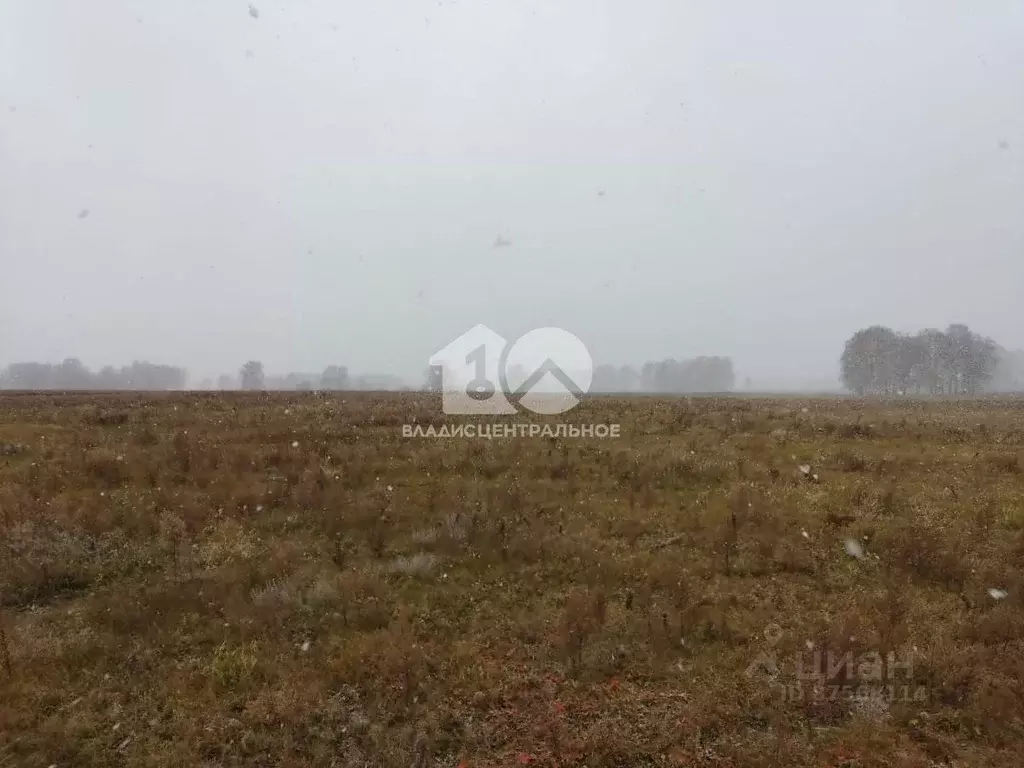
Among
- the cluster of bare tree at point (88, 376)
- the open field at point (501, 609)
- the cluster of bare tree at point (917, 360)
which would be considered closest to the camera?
the open field at point (501, 609)

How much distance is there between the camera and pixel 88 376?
549 feet

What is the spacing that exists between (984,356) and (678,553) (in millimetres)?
112169

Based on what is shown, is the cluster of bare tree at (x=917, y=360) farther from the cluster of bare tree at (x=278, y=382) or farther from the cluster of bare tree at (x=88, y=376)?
the cluster of bare tree at (x=88, y=376)

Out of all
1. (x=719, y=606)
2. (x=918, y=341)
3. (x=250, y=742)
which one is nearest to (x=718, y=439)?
(x=719, y=606)

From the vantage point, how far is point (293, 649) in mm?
7449

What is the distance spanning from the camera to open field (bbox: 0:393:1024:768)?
6.09 metres

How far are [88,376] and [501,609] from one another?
204 meters

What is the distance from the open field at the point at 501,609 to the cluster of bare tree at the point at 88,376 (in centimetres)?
16654

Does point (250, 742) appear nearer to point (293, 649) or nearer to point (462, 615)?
point (293, 649)

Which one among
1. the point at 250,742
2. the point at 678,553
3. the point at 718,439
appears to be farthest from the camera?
the point at 718,439

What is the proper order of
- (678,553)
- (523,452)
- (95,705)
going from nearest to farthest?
(95,705), (678,553), (523,452)

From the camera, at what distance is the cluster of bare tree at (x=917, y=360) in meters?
89.1

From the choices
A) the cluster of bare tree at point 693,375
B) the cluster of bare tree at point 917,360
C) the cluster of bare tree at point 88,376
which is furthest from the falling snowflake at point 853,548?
the cluster of bare tree at point 88,376

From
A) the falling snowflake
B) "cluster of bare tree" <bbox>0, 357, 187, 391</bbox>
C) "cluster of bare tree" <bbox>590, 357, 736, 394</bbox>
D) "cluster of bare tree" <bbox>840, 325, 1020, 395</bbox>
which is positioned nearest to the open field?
the falling snowflake
